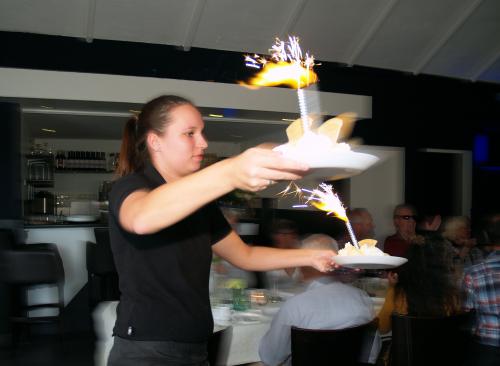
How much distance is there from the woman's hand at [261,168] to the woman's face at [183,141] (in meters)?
0.42

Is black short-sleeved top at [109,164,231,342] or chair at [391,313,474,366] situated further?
chair at [391,313,474,366]

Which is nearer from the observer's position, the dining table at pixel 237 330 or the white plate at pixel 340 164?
the white plate at pixel 340 164

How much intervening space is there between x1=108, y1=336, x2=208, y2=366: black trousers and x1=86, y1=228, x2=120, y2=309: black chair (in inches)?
170

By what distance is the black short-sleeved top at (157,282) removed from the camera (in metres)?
1.49

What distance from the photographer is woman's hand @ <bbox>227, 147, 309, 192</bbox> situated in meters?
1.11

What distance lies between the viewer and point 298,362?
2445mm

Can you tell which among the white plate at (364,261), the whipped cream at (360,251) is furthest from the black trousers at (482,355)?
the white plate at (364,261)

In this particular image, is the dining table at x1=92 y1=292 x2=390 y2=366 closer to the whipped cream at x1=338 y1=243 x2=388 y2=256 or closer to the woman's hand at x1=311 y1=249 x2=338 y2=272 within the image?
the whipped cream at x1=338 y1=243 x2=388 y2=256

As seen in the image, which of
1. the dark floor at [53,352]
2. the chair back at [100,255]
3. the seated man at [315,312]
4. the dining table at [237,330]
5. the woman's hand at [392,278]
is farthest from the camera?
the chair back at [100,255]

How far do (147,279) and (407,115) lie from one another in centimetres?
734

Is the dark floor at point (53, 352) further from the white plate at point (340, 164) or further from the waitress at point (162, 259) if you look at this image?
the white plate at point (340, 164)

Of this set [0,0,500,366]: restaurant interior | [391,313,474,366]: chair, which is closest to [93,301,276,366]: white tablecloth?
[391,313,474,366]: chair

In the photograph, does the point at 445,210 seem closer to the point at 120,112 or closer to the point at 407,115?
the point at 407,115

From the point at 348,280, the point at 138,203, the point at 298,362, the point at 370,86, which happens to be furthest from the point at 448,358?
the point at 370,86
